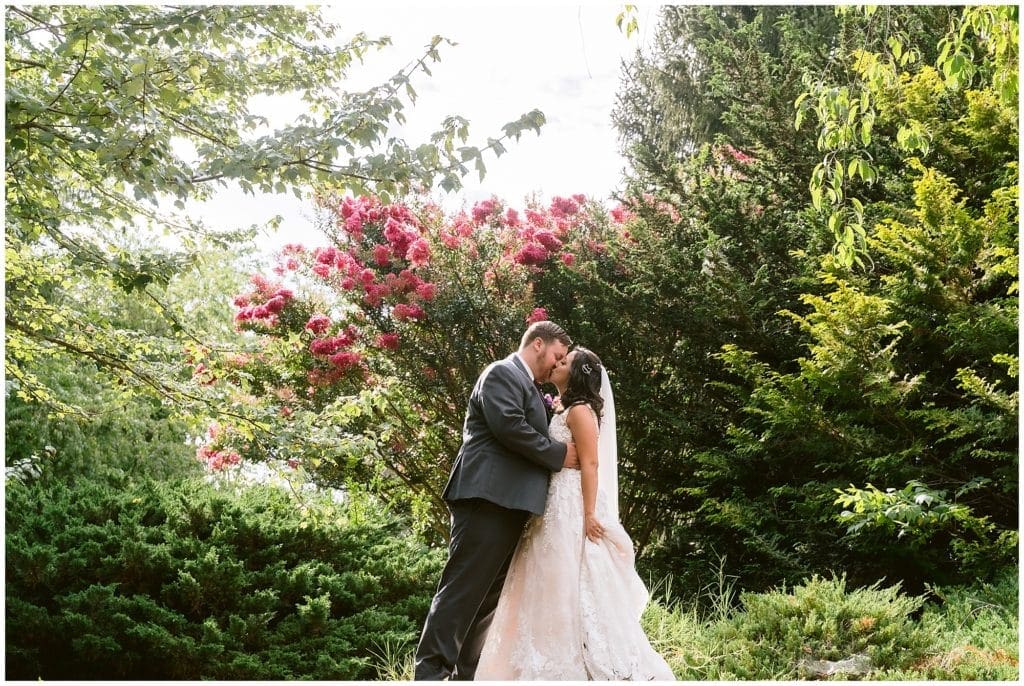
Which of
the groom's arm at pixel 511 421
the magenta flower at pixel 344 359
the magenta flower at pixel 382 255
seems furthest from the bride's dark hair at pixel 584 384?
the magenta flower at pixel 382 255

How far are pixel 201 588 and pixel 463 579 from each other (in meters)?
2.78

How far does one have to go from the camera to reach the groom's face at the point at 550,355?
4.08 metres

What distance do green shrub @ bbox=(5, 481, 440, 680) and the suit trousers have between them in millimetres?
1656

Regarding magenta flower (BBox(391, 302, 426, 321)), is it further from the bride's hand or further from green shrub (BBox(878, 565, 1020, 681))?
green shrub (BBox(878, 565, 1020, 681))

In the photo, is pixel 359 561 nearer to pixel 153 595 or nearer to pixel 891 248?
pixel 153 595

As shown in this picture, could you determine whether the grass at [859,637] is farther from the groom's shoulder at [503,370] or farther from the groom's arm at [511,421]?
the groom's shoulder at [503,370]

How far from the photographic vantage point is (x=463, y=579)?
3789 millimetres

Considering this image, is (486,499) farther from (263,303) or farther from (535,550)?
(263,303)

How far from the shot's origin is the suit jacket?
149 inches

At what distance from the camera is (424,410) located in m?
8.50

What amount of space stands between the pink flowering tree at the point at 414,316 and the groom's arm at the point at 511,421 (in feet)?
12.0

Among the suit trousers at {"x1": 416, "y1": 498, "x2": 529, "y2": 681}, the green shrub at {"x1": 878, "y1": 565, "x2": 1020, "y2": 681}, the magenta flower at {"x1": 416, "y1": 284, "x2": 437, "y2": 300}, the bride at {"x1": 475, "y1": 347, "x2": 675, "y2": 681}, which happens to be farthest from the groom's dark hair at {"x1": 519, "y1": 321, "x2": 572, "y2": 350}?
the magenta flower at {"x1": 416, "y1": 284, "x2": 437, "y2": 300}

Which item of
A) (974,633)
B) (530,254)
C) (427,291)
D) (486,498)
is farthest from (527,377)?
(530,254)

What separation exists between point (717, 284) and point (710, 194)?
103cm
